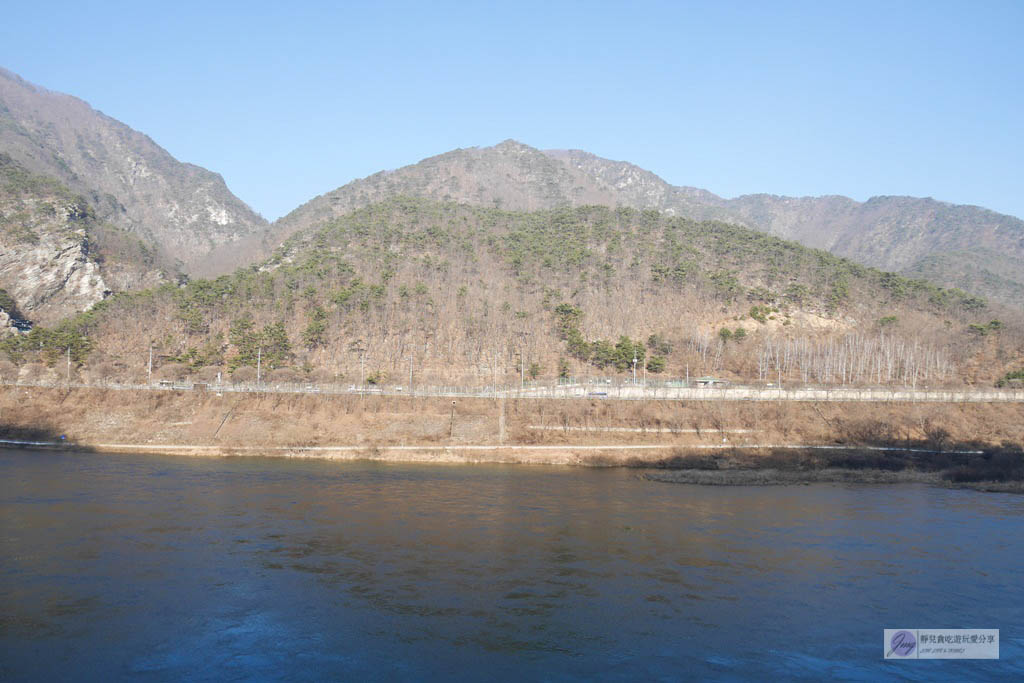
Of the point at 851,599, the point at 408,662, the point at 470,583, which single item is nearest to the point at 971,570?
the point at 851,599

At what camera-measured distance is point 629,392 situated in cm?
6988

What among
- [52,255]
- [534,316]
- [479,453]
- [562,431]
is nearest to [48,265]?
[52,255]

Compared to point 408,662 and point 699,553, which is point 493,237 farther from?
point 408,662

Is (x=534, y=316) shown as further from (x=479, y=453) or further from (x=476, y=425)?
(x=479, y=453)

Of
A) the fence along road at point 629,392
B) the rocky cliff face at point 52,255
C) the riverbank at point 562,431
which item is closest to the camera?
the riverbank at point 562,431

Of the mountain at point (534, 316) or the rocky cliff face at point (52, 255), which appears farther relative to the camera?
the rocky cliff face at point (52, 255)

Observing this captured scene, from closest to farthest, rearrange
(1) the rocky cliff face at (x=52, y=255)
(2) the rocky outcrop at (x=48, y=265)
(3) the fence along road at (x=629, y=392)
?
(3) the fence along road at (x=629, y=392) → (2) the rocky outcrop at (x=48, y=265) → (1) the rocky cliff face at (x=52, y=255)

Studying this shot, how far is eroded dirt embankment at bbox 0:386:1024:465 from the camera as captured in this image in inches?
2250

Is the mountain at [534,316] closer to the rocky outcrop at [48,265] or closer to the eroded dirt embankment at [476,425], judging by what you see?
the eroded dirt embankment at [476,425]

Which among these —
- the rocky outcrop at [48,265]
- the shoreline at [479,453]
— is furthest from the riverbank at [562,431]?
the rocky outcrop at [48,265]

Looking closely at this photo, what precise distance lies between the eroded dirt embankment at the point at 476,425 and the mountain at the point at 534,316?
45.1 feet

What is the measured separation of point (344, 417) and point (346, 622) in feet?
140

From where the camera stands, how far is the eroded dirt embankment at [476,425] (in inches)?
2250

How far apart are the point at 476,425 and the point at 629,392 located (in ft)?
56.4
